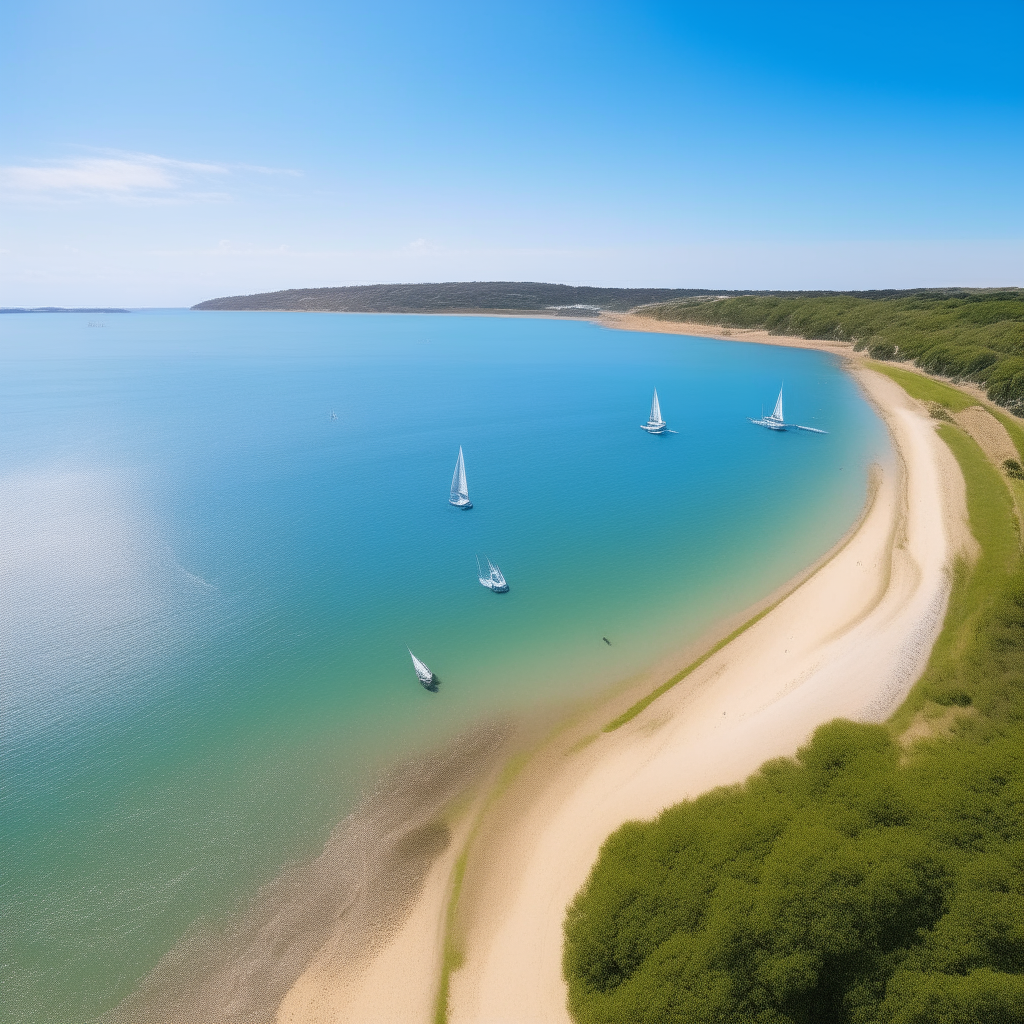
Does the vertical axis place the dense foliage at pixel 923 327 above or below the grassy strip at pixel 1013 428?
above

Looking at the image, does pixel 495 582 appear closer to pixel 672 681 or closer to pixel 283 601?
pixel 672 681

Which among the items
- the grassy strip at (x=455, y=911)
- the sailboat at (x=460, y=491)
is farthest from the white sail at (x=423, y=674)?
the sailboat at (x=460, y=491)

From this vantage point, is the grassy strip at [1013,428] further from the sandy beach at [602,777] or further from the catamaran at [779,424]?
the sandy beach at [602,777]

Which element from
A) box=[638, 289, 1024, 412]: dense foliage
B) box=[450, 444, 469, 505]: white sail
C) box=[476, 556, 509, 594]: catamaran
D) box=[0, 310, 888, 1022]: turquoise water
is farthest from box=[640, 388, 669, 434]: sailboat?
box=[476, 556, 509, 594]: catamaran

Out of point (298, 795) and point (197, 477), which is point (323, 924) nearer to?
point (298, 795)

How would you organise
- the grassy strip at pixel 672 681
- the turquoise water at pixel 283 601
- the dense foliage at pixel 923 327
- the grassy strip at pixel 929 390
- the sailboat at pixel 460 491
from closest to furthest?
the turquoise water at pixel 283 601 < the grassy strip at pixel 672 681 < the sailboat at pixel 460 491 < the grassy strip at pixel 929 390 < the dense foliage at pixel 923 327

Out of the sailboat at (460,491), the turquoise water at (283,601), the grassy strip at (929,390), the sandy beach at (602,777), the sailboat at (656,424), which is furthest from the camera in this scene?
the sailboat at (656,424)

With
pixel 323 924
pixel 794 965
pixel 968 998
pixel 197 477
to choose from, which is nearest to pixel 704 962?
pixel 794 965
